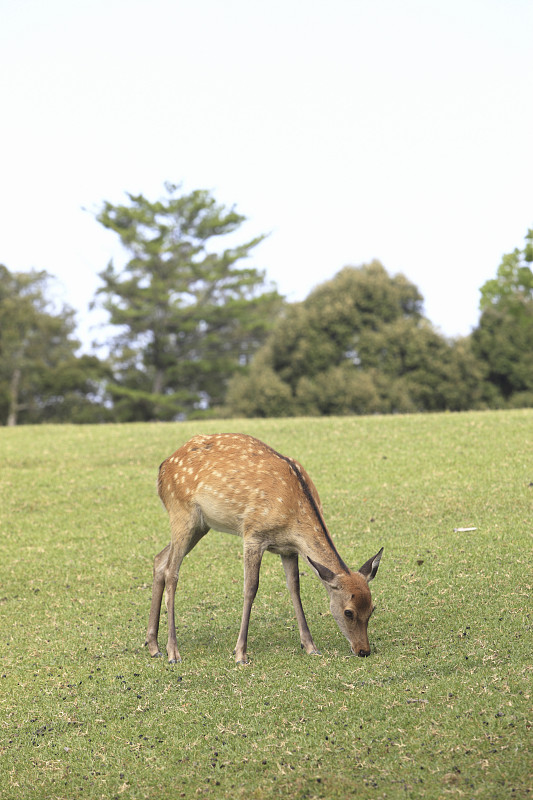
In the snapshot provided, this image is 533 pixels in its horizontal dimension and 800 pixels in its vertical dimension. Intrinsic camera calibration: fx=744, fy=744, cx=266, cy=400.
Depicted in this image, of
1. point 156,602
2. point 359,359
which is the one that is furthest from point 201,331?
point 156,602

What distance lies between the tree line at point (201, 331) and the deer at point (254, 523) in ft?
97.2

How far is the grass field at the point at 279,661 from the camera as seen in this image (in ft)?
17.7

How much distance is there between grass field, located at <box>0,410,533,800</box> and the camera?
5391mm

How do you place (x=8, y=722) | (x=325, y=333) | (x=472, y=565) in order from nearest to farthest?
(x=8, y=722) < (x=472, y=565) < (x=325, y=333)

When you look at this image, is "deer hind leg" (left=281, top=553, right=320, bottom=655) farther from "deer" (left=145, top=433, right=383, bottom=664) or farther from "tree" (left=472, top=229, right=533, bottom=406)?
"tree" (left=472, top=229, right=533, bottom=406)

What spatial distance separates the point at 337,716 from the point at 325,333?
33370mm

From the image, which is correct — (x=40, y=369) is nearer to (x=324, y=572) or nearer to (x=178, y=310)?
(x=178, y=310)

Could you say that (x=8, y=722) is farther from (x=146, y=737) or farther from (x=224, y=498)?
(x=224, y=498)

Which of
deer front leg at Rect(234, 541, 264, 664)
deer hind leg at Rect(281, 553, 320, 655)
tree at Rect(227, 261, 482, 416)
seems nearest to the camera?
deer front leg at Rect(234, 541, 264, 664)

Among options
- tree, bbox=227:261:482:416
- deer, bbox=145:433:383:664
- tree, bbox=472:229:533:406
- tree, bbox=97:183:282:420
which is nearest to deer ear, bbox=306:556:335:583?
deer, bbox=145:433:383:664

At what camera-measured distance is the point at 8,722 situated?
6.73 meters

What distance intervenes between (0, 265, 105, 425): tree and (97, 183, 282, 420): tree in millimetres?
2527

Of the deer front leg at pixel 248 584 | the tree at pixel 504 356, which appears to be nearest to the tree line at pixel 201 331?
the tree at pixel 504 356

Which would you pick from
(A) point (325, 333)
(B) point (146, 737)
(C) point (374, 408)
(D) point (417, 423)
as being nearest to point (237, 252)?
(A) point (325, 333)
